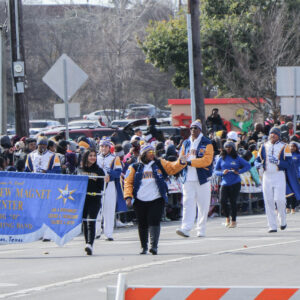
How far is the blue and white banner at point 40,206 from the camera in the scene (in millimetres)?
13617

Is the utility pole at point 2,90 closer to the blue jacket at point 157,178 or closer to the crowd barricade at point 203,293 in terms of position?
the blue jacket at point 157,178

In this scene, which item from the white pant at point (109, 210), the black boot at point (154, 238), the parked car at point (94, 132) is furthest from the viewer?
the parked car at point (94, 132)

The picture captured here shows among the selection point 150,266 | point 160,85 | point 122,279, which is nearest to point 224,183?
point 150,266

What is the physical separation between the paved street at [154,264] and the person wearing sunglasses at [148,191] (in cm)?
39

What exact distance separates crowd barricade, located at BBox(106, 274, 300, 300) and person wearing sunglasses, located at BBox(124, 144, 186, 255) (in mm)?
7647

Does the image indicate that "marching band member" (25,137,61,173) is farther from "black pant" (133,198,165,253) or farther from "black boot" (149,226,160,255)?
"black boot" (149,226,160,255)

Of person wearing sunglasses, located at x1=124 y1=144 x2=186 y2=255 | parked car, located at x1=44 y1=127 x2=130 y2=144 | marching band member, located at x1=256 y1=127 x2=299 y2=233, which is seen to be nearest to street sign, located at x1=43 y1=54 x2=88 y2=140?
marching band member, located at x1=256 y1=127 x2=299 y2=233

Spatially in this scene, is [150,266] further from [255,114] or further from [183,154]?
[255,114]

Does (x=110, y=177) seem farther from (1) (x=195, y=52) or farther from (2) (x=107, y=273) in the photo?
(1) (x=195, y=52)

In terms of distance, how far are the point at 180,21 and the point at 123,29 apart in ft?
77.9

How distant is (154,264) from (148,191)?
1536mm

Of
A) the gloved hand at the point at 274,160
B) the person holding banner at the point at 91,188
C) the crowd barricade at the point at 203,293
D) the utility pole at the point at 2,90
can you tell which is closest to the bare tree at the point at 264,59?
the utility pole at the point at 2,90

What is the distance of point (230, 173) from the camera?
17.9 meters

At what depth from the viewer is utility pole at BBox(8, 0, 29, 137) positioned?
2331 centimetres
